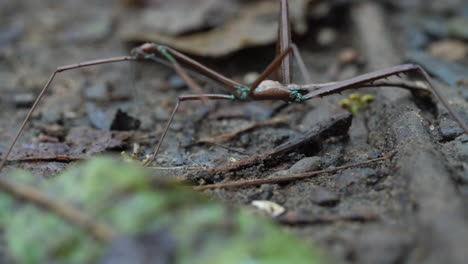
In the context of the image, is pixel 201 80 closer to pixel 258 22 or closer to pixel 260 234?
pixel 258 22

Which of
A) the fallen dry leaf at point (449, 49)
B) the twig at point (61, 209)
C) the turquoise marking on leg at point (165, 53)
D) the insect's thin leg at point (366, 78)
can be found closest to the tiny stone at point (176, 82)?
the turquoise marking on leg at point (165, 53)

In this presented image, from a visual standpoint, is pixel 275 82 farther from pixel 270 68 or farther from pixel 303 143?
pixel 303 143

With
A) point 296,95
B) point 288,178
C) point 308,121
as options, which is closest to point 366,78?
point 296,95

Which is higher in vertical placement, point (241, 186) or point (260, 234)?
point (260, 234)

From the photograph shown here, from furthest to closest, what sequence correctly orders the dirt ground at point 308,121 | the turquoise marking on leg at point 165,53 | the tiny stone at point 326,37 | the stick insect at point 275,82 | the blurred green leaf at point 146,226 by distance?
the tiny stone at point 326,37
the turquoise marking on leg at point 165,53
the stick insect at point 275,82
the dirt ground at point 308,121
the blurred green leaf at point 146,226

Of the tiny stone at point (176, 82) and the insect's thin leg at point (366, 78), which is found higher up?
the insect's thin leg at point (366, 78)

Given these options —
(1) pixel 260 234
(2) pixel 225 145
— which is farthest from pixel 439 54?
(1) pixel 260 234

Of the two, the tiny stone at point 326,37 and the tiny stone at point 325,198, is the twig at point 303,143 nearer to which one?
the tiny stone at point 325,198
